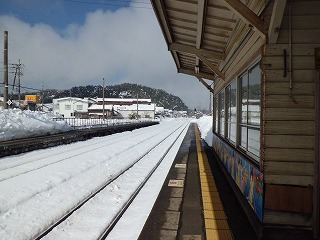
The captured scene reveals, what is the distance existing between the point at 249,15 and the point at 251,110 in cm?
184

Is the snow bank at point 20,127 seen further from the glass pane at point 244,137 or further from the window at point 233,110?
the glass pane at point 244,137

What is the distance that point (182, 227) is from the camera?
460cm

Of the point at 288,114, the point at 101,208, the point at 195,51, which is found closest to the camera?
the point at 288,114

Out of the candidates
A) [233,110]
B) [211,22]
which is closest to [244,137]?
[233,110]

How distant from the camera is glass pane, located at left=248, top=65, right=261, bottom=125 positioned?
15.4 feet

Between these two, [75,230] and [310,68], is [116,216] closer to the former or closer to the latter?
[75,230]

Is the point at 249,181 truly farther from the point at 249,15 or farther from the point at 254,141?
the point at 249,15

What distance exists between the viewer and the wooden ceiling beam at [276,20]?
11.9 feet

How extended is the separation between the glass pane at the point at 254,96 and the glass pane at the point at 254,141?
169 mm

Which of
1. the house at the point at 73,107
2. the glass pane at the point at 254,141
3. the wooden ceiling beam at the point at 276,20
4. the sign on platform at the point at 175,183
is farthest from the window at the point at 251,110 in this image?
the house at the point at 73,107

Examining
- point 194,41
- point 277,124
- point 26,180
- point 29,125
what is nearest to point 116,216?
point 277,124

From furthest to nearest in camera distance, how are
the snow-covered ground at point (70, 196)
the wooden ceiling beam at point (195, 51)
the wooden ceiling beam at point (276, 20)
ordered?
the wooden ceiling beam at point (195, 51) < the snow-covered ground at point (70, 196) < the wooden ceiling beam at point (276, 20)

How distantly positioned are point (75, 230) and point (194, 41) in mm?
6493

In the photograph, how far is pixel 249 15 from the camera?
13.3ft
